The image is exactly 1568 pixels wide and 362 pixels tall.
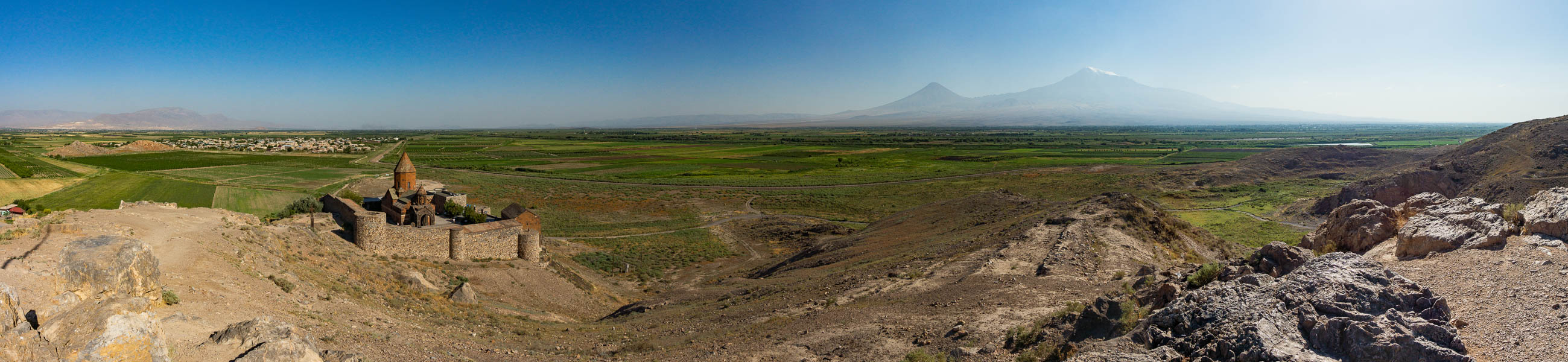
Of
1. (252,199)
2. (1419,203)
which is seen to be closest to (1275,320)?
(1419,203)

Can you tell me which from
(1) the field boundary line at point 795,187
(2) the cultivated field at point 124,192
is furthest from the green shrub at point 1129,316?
(1) the field boundary line at point 795,187

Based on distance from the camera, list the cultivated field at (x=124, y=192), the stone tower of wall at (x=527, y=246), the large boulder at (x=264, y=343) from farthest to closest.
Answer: the cultivated field at (x=124, y=192)
the stone tower of wall at (x=527, y=246)
the large boulder at (x=264, y=343)

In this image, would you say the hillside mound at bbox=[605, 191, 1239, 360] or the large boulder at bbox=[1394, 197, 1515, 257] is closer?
the large boulder at bbox=[1394, 197, 1515, 257]

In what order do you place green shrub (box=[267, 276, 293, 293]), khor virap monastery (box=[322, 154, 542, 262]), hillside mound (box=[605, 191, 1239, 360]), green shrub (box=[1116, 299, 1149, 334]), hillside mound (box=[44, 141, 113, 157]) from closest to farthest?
green shrub (box=[1116, 299, 1149, 334])
hillside mound (box=[605, 191, 1239, 360])
green shrub (box=[267, 276, 293, 293])
khor virap monastery (box=[322, 154, 542, 262])
hillside mound (box=[44, 141, 113, 157])

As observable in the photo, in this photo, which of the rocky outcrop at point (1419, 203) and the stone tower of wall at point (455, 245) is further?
the stone tower of wall at point (455, 245)

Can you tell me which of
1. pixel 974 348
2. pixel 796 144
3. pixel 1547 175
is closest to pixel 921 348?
pixel 974 348

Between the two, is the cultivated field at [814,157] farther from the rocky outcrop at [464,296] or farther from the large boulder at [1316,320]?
the large boulder at [1316,320]

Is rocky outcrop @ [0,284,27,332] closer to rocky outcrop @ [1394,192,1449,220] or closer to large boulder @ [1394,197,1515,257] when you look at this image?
large boulder @ [1394,197,1515,257]

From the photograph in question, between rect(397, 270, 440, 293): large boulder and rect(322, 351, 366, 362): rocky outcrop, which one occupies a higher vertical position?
rect(322, 351, 366, 362): rocky outcrop

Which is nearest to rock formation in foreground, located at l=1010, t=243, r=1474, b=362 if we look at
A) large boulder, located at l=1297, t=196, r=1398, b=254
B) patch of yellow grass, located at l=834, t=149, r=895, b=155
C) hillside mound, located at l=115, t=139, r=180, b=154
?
large boulder, located at l=1297, t=196, r=1398, b=254
